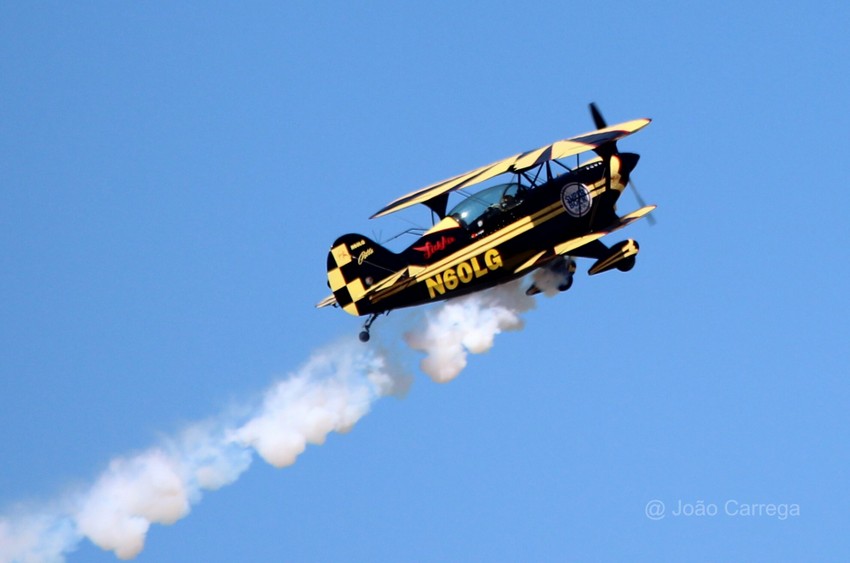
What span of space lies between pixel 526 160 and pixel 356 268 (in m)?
3.79

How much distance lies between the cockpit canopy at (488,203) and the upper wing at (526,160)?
291 millimetres

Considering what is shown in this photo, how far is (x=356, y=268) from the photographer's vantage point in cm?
4162

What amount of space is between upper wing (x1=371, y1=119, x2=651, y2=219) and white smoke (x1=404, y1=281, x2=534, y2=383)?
7.14 ft

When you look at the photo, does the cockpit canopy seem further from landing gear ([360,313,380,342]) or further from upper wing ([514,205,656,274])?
landing gear ([360,313,380,342])

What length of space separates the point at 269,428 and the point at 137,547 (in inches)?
134

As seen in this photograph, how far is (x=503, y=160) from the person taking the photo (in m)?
42.8

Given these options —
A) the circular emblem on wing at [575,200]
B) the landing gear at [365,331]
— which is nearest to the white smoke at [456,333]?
the landing gear at [365,331]

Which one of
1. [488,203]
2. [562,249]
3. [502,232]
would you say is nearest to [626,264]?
[562,249]

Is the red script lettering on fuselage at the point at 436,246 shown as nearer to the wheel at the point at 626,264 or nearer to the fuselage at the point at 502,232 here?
the fuselage at the point at 502,232

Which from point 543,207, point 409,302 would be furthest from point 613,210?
point 409,302

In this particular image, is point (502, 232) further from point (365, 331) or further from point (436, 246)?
point (365, 331)

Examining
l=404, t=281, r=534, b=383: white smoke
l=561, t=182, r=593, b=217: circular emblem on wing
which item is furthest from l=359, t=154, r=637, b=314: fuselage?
l=404, t=281, r=534, b=383: white smoke

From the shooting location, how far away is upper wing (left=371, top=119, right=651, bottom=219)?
133ft

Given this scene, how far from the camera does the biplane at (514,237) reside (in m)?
40.7
